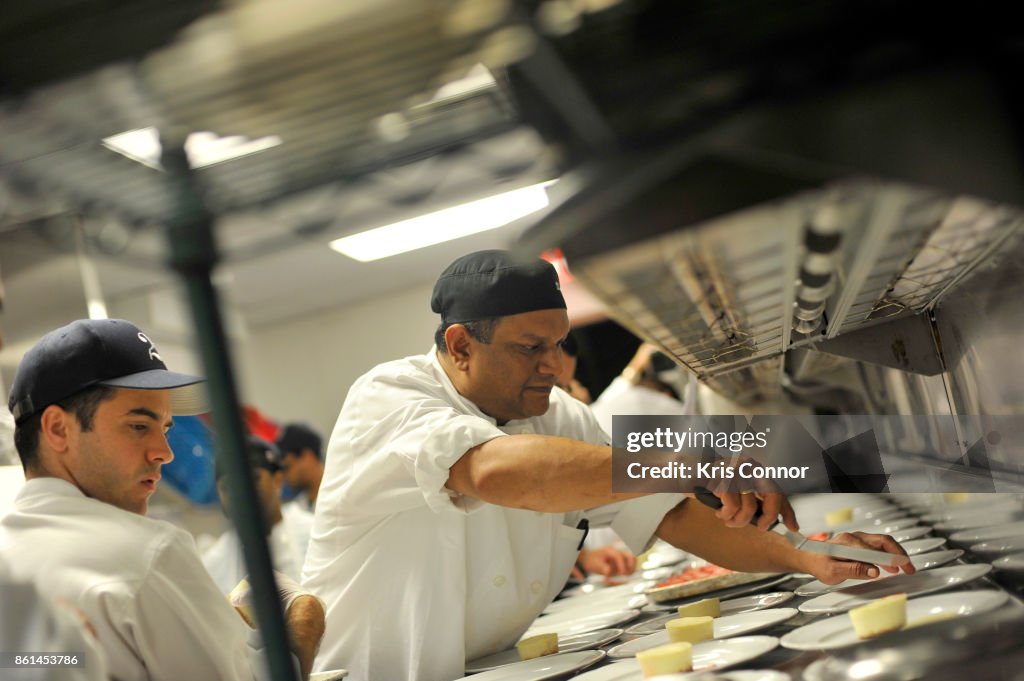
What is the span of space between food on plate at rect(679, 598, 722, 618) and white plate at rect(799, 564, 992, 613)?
17cm

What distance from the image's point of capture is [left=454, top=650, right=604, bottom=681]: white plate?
121cm

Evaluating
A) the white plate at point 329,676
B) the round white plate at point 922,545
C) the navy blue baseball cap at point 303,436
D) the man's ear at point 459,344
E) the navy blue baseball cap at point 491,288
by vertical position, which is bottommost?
the round white plate at point 922,545

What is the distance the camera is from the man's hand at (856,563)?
128 centimetres

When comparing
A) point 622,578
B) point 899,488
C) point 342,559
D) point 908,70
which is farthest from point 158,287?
point 622,578

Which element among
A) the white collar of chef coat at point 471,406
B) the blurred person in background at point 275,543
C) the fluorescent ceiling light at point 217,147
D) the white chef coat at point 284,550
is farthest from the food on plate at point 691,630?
the white chef coat at point 284,550

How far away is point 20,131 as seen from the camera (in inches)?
44.5

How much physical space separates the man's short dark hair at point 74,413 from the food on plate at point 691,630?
86 cm

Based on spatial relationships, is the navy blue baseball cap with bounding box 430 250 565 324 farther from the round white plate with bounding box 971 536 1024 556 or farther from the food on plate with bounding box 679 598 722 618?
the round white plate with bounding box 971 536 1024 556

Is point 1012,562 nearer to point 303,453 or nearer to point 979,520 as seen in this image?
point 979,520

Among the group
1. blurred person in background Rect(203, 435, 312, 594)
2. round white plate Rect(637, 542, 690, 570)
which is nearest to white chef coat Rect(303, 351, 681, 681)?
blurred person in background Rect(203, 435, 312, 594)

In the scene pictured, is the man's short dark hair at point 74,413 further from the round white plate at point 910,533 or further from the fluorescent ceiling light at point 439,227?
the round white plate at point 910,533

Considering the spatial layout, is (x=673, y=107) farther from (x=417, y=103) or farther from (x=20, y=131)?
(x=20, y=131)

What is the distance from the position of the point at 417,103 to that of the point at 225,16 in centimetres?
24

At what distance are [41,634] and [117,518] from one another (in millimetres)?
174
